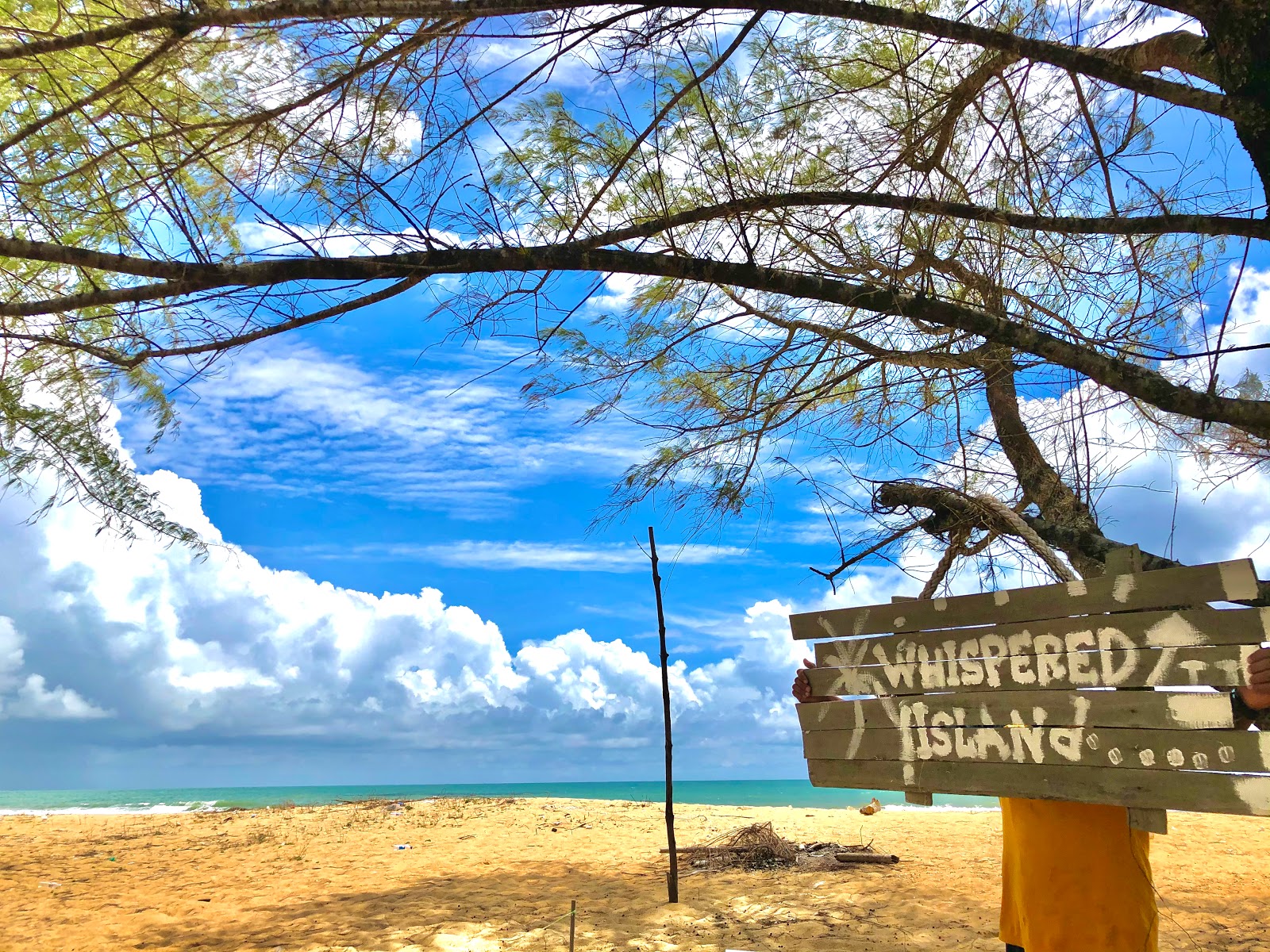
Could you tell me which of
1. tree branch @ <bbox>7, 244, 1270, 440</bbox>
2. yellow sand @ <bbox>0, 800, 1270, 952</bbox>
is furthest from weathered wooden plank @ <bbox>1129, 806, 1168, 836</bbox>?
yellow sand @ <bbox>0, 800, 1270, 952</bbox>

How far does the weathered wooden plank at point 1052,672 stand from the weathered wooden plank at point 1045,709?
1.1 inches

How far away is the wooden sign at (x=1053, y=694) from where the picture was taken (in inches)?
83.0

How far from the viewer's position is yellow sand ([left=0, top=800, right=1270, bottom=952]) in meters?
4.38

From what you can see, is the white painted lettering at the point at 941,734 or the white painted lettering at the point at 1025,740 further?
the white painted lettering at the point at 941,734

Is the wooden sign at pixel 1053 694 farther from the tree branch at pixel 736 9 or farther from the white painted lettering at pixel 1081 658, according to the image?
the tree branch at pixel 736 9

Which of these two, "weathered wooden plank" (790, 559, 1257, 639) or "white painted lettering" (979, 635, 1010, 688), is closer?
"weathered wooden plank" (790, 559, 1257, 639)

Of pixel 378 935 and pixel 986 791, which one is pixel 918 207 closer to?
pixel 986 791

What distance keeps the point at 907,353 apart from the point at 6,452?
4.65 meters

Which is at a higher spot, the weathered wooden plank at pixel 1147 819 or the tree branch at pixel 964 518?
the tree branch at pixel 964 518

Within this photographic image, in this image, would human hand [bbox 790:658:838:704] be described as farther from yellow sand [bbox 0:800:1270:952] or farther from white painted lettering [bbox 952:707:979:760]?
yellow sand [bbox 0:800:1270:952]

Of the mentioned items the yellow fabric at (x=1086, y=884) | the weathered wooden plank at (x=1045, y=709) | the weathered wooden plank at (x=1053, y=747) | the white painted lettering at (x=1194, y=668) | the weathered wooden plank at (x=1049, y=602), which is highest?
the weathered wooden plank at (x=1049, y=602)

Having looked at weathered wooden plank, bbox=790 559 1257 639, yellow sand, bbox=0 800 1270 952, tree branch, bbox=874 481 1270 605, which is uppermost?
tree branch, bbox=874 481 1270 605

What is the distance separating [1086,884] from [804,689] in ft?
3.35

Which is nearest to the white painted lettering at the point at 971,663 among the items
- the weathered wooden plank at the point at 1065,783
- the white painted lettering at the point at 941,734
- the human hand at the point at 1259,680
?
the white painted lettering at the point at 941,734
